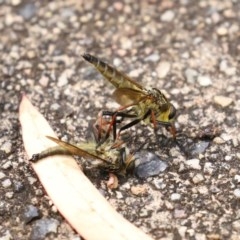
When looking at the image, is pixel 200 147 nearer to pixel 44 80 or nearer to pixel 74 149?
pixel 74 149

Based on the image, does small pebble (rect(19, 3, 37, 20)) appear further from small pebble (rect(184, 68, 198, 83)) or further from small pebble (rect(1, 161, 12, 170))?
small pebble (rect(1, 161, 12, 170))

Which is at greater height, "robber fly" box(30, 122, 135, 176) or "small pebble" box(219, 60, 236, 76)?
"robber fly" box(30, 122, 135, 176)

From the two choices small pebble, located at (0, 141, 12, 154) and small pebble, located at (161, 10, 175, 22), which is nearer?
small pebble, located at (0, 141, 12, 154)

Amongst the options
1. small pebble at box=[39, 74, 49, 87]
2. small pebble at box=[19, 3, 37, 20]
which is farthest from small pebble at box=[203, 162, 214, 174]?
small pebble at box=[19, 3, 37, 20]

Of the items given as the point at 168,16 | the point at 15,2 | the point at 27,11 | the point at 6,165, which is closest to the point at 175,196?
the point at 6,165

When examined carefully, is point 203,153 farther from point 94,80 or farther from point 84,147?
point 94,80

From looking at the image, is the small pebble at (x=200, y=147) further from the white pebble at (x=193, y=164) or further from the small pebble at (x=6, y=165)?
the small pebble at (x=6, y=165)

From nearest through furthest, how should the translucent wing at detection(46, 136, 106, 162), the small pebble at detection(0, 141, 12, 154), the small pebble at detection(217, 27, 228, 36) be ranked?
the translucent wing at detection(46, 136, 106, 162) → the small pebble at detection(0, 141, 12, 154) → the small pebble at detection(217, 27, 228, 36)
